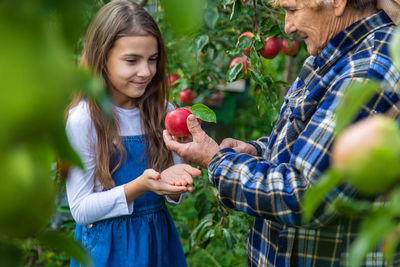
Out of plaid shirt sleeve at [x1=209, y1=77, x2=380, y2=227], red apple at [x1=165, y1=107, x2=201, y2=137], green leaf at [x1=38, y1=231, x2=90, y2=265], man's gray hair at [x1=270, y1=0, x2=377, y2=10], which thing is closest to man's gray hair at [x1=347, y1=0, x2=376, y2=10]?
man's gray hair at [x1=270, y1=0, x2=377, y2=10]

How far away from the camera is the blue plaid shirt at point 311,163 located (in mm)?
946

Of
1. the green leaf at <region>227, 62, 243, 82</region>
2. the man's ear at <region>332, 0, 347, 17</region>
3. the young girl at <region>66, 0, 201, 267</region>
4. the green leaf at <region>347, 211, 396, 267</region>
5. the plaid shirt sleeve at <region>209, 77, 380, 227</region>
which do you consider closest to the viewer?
the green leaf at <region>347, 211, 396, 267</region>

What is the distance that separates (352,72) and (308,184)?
27cm

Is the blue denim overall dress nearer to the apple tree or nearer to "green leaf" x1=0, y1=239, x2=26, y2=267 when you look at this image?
the apple tree

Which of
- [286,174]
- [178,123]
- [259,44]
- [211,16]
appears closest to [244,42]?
[259,44]

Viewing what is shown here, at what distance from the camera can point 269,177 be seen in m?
1.03

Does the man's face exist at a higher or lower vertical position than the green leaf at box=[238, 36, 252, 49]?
higher

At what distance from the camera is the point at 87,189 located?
141 cm

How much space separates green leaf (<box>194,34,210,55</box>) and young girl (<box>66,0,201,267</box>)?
1.05 feet

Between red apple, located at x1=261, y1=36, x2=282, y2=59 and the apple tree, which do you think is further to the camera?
red apple, located at x1=261, y1=36, x2=282, y2=59

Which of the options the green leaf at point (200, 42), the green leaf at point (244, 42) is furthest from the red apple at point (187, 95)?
the green leaf at point (244, 42)

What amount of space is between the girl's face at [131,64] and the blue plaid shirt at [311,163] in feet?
1.58

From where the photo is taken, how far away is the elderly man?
95 centimetres

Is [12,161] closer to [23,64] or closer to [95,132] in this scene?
[23,64]
